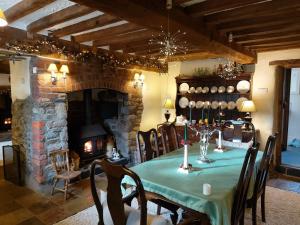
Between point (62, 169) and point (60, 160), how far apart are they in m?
0.14

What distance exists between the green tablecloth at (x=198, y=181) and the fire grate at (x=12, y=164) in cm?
248

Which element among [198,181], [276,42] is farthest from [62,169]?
[276,42]

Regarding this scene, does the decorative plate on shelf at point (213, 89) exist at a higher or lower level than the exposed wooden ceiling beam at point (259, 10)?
lower

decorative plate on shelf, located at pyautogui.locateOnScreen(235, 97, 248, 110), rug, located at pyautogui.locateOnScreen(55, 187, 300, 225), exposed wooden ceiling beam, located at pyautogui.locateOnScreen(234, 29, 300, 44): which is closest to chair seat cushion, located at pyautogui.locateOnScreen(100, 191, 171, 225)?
rug, located at pyautogui.locateOnScreen(55, 187, 300, 225)

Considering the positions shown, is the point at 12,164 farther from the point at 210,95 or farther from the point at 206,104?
the point at 210,95

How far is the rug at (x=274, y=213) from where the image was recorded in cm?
267

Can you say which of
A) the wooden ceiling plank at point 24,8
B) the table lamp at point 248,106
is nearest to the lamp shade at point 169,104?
the table lamp at point 248,106

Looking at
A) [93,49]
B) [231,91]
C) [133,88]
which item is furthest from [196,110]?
[93,49]

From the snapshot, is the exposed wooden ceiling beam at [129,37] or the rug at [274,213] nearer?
the rug at [274,213]

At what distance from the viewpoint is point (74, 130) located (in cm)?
416

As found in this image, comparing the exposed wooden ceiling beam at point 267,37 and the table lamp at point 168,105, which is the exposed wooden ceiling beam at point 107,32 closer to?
→ the exposed wooden ceiling beam at point 267,37

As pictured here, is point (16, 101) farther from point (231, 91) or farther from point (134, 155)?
point (231, 91)

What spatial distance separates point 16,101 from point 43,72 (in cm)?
89

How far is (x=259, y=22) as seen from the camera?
2643mm
